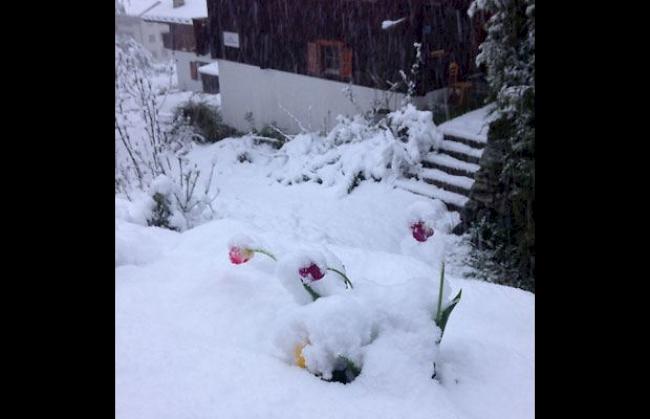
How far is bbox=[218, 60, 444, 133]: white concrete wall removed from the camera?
9156mm

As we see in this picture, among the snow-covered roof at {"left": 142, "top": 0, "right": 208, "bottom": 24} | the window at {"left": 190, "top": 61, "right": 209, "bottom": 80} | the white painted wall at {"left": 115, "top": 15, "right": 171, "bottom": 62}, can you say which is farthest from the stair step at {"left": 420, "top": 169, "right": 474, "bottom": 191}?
the white painted wall at {"left": 115, "top": 15, "right": 171, "bottom": 62}

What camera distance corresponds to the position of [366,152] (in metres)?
7.44

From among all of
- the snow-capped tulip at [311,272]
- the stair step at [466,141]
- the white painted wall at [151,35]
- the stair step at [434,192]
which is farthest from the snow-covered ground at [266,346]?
the white painted wall at [151,35]

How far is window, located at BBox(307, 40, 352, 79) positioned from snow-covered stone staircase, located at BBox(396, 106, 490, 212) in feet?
8.85

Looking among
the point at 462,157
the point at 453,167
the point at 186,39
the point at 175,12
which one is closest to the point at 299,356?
the point at 453,167

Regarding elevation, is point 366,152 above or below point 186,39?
below

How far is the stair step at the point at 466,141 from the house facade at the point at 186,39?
8.37m

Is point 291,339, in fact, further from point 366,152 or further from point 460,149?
point 366,152

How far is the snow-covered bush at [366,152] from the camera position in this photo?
23.2 ft

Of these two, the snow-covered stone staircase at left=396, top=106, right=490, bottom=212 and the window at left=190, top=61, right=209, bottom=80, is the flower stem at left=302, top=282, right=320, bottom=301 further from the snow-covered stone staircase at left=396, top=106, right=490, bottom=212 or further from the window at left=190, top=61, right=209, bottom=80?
the window at left=190, top=61, right=209, bottom=80

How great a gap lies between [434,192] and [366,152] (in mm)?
1293

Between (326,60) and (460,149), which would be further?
(326,60)

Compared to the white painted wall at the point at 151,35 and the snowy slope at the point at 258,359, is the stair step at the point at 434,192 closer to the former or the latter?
the snowy slope at the point at 258,359

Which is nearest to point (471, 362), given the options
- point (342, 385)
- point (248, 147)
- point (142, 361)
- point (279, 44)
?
point (342, 385)
